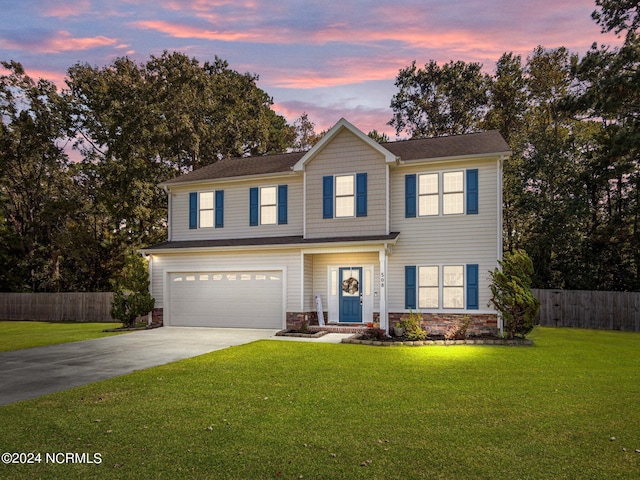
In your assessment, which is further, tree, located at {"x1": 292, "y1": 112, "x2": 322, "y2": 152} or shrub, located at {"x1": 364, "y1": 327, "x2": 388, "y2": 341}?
tree, located at {"x1": 292, "y1": 112, "x2": 322, "y2": 152}

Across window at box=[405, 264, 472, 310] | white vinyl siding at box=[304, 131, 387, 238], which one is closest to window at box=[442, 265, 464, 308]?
window at box=[405, 264, 472, 310]

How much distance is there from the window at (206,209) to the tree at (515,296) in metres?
11.4

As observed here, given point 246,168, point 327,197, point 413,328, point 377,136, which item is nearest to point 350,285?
point 413,328

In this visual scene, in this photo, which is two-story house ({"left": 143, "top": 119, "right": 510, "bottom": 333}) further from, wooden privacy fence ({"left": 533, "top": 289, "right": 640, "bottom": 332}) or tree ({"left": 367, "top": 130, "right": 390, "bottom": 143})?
tree ({"left": 367, "top": 130, "right": 390, "bottom": 143})

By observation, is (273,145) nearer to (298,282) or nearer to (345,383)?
(298,282)

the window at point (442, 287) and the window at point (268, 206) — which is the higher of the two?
the window at point (268, 206)

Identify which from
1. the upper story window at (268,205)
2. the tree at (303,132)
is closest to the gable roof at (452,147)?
the upper story window at (268,205)

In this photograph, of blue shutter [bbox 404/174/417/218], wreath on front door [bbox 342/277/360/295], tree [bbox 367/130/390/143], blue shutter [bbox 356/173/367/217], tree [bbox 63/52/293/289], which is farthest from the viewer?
tree [bbox 367/130/390/143]

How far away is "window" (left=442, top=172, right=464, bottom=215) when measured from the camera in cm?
1559

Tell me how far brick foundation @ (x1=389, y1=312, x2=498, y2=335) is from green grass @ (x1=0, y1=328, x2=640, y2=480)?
16.4ft

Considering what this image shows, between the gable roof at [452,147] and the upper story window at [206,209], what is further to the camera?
the upper story window at [206,209]

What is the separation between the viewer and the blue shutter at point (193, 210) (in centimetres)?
1939

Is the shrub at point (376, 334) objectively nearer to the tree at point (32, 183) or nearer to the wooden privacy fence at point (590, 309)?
the wooden privacy fence at point (590, 309)

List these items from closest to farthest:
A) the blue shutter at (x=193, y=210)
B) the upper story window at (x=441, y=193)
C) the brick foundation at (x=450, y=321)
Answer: the brick foundation at (x=450, y=321) → the upper story window at (x=441, y=193) → the blue shutter at (x=193, y=210)
